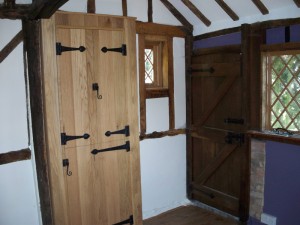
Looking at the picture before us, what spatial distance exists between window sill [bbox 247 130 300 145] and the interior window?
6.6 inches

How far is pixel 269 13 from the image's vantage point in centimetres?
315

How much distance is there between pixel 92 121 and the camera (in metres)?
3.07

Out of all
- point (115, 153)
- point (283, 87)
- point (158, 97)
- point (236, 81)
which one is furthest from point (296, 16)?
point (115, 153)

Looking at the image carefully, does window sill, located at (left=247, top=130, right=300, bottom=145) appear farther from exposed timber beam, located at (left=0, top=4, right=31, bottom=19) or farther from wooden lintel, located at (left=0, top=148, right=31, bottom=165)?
exposed timber beam, located at (left=0, top=4, right=31, bottom=19)

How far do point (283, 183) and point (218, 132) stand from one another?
0.97 meters

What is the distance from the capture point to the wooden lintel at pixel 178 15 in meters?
3.78

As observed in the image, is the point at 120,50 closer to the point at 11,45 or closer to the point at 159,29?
the point at 159,29

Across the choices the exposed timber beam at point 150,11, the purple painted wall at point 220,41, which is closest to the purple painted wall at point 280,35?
the purple painted wall at point 220,41

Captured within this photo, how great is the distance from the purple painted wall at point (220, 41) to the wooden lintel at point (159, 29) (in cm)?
24

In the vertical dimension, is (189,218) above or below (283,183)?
below

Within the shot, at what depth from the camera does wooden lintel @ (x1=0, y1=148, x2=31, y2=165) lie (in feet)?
9.31

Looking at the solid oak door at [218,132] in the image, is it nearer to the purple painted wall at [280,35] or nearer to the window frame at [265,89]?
the window frame at [265,89]

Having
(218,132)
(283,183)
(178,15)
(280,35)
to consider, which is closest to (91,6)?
(178,15)

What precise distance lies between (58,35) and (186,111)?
203cm
